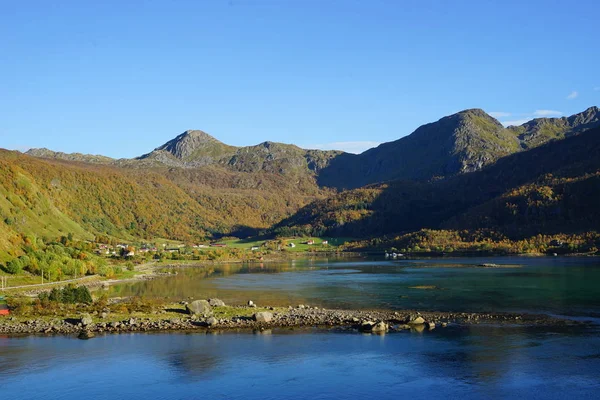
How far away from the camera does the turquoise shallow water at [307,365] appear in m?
40.8

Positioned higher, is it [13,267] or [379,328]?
[13,267]

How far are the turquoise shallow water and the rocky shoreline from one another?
3069 millimetres

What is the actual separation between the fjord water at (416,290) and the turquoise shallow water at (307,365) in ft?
63.9

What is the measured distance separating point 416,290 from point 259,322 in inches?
1563

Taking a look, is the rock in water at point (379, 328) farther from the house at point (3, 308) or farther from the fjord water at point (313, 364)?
the house at point (3, 308)

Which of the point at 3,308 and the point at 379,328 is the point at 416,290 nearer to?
the point at 379,328

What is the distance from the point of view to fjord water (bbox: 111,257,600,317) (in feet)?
258

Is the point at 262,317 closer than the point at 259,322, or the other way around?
the point at 259,322

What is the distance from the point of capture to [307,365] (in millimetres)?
47062

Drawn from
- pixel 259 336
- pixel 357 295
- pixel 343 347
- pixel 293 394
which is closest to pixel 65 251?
pixel 357 295

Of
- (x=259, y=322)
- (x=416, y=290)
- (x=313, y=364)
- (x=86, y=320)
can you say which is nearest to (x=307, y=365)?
(x=313, y=364)

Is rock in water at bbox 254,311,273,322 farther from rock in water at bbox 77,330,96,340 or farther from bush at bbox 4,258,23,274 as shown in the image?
bush at bbox 4,258,23,274

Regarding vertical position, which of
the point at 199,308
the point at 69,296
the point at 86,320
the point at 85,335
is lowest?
the point at 85,335

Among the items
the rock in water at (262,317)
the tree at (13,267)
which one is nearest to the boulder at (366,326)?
the rock in water at (262,317)
